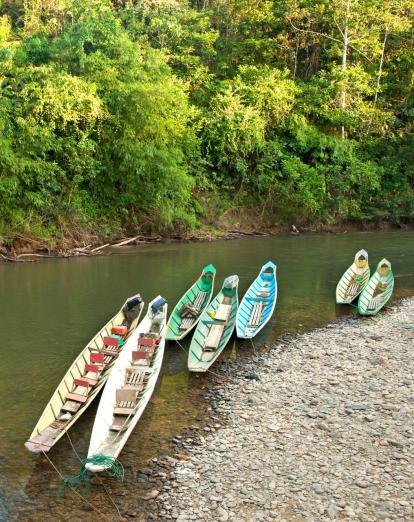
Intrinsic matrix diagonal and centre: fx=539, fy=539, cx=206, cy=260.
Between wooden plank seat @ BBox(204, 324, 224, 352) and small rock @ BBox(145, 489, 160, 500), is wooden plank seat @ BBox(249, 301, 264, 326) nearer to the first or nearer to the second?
wooden plank seat @ BBox(204, 324, 224, 352)

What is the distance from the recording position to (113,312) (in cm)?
1538

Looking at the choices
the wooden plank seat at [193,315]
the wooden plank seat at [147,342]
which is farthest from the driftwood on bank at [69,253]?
the wooden plank seat at [147,342]

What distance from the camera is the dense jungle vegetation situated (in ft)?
81.9

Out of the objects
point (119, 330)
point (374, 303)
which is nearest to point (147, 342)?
point (119, 330)

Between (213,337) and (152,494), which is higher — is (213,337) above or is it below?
below

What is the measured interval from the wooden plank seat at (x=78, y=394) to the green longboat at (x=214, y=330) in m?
2.33

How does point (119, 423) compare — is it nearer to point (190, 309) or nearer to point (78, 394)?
point (78, 394)

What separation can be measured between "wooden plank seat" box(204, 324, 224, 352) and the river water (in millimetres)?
479

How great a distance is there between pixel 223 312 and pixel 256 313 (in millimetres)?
1074

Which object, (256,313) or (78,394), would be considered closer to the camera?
(78,394)

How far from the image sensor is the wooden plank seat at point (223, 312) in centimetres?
1345

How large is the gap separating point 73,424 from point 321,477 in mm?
4061

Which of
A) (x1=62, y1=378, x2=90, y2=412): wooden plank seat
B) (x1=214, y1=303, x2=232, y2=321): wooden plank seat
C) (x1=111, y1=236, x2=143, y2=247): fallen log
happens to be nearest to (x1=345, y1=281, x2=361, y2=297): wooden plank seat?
(x1=214, y1=303, x2=232, y2=321): wooden plank seat

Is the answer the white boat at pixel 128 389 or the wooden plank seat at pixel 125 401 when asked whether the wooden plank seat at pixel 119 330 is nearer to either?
the white boat at pixel 128 389
